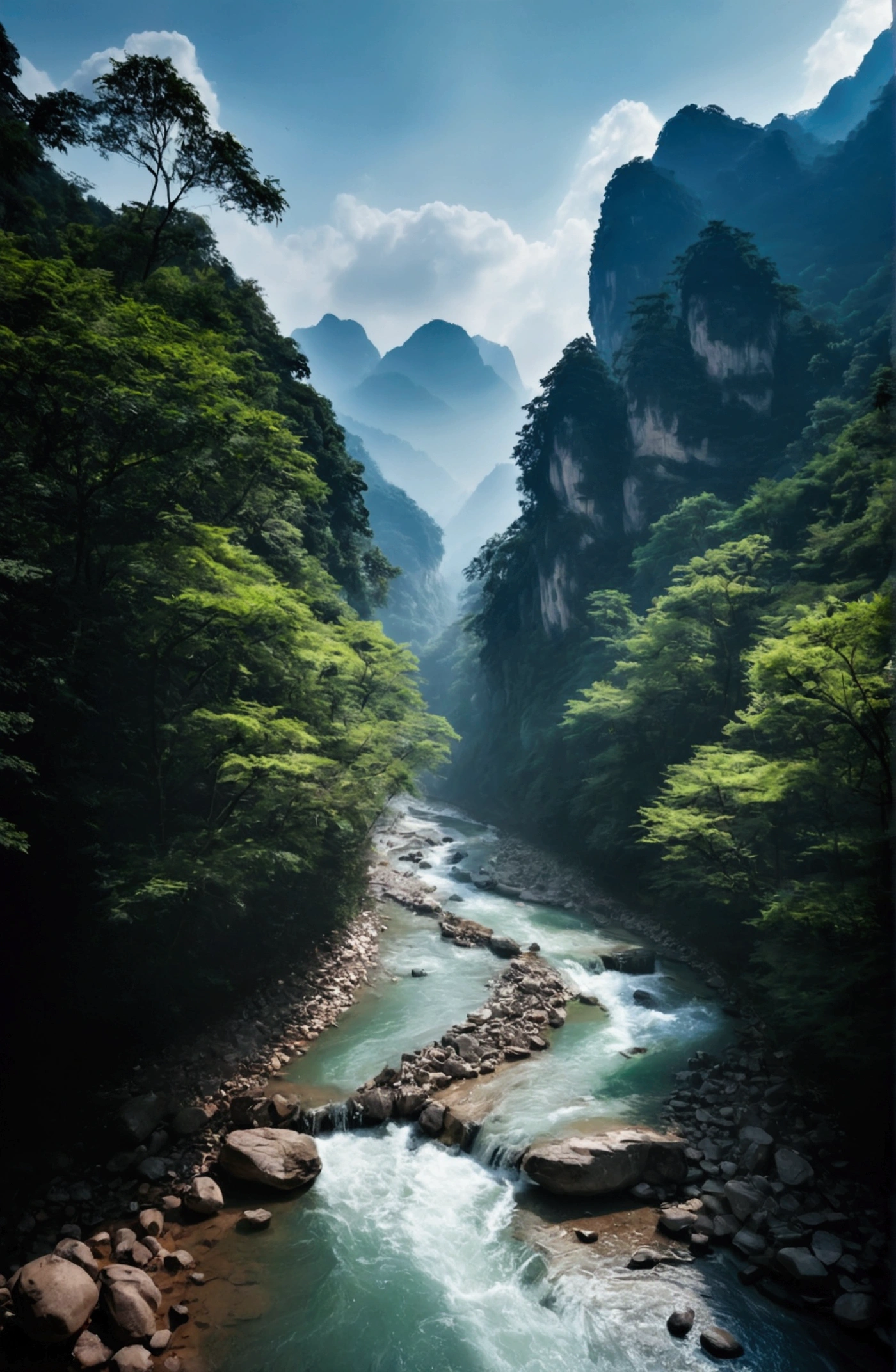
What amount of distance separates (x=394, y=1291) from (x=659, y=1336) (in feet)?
9.57

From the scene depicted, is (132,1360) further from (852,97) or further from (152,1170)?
(852,97)

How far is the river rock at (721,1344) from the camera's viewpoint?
5.70m

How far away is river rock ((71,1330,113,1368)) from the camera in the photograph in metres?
5.50

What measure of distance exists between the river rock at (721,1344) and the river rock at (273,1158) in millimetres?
5071

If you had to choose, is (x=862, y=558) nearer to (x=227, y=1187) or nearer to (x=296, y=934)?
(x=296, y=934)

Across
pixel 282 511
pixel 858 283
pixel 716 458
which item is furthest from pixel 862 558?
pixel 858 283

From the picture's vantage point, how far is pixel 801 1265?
6328 millimetres

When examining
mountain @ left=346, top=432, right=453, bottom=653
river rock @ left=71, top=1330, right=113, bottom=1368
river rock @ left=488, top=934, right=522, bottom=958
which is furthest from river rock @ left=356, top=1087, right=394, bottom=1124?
mountain @ left=346, top=432, right=453, bottom=653

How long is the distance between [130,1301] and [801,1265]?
7.13 m

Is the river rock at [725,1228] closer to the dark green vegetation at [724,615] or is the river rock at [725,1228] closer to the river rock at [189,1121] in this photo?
the dark green vegetation at [724,615]

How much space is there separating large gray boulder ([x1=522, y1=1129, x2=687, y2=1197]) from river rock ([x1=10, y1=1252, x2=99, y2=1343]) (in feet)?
17.4

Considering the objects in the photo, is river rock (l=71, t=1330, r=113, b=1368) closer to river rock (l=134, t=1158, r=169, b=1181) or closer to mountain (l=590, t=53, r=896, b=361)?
river rock (l=134, t=1158, r=169, b=1181)

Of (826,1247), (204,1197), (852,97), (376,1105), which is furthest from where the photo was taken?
(852,97)

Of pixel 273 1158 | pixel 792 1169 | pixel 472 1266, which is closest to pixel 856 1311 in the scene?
pixel 792 1169
